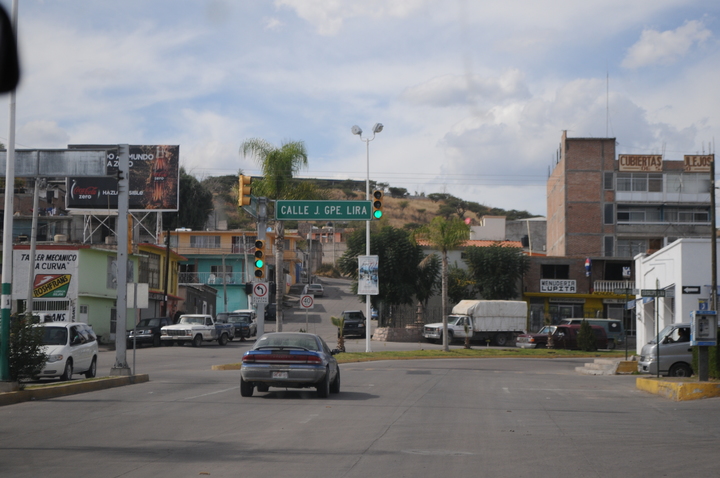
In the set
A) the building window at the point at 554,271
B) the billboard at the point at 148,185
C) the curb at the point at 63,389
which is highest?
the billboard at the point at 148,185

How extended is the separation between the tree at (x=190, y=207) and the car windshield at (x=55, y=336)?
2383 inches

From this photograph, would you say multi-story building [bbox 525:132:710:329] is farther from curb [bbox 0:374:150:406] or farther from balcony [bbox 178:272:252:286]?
curb [bbox 0:374:150:406]

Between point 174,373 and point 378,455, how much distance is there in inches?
638

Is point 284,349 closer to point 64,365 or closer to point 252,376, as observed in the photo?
point 252,376

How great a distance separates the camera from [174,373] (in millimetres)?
24578

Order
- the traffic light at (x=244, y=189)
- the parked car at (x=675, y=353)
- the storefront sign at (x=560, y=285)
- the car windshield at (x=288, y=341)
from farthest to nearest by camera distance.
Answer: the storefront sign at (x=560, y=285) → the traffic light at (x=244, y=189) → the parked car at (x=675, y=353) → the car windshield at (x=288, y=341)

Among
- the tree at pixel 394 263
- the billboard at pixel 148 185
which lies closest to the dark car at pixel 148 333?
the billboard at pixel 148 185

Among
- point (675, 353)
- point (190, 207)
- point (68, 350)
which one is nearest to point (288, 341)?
point (68, 350)

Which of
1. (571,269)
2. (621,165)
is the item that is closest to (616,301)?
(571,269)

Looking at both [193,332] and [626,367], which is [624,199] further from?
[626,367]

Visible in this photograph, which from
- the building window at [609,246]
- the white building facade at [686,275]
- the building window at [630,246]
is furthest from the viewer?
the building window at [630,246]

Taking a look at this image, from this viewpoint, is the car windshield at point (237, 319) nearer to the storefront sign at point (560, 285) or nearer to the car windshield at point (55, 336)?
the storefront sign at point (560, 285)

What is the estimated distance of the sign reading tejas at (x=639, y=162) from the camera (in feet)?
224

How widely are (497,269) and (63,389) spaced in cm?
4597
